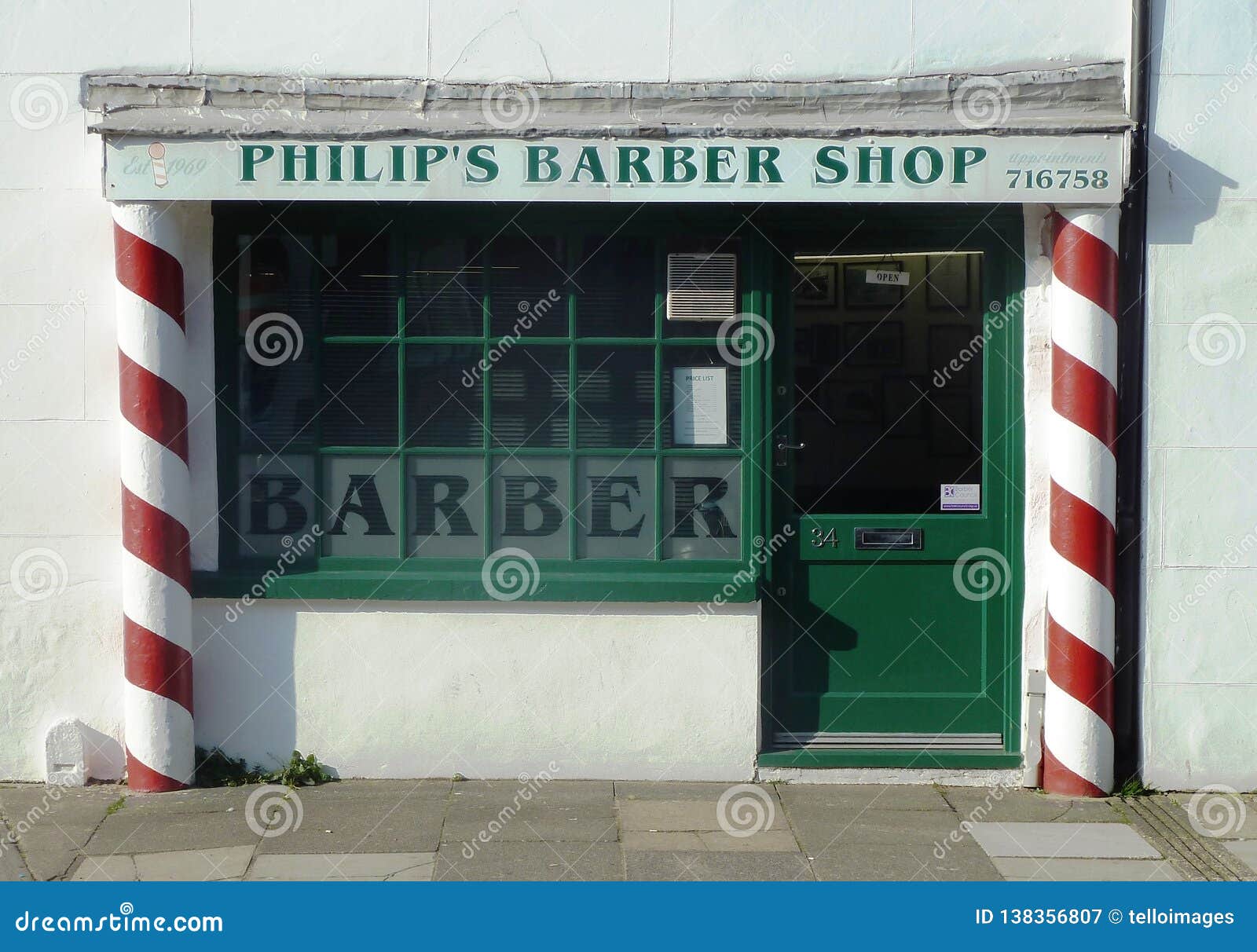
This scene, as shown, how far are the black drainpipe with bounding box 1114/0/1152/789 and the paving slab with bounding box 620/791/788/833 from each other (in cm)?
165

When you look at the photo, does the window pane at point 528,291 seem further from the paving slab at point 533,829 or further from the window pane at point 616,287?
the paving slab at point 533,829

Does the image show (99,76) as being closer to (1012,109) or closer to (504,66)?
(504,66)

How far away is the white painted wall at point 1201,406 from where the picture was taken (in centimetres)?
594

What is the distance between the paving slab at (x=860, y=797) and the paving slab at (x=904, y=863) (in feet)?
1.53

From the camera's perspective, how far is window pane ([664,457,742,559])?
249 inches

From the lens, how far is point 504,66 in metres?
6.02

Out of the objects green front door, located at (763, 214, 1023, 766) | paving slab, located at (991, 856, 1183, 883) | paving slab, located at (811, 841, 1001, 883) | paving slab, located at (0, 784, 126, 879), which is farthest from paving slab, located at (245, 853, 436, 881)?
paving slab, located at (991, 856, 1183, 883)

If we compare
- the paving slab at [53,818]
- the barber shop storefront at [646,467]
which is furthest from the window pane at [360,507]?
the paving slab at [53,818]

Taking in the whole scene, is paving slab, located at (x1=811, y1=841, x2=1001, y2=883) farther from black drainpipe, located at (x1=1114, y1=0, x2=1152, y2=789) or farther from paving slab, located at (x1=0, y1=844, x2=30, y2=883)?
paving slab, located at (x1=0, y1=844, x2=30, y2=883)

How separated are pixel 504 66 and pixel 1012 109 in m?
2.21

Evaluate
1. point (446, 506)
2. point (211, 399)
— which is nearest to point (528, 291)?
point (446, 506)

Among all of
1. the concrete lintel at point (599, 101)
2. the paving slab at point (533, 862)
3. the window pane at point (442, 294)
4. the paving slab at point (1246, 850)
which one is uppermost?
the concrete lintel at point (599, 101)

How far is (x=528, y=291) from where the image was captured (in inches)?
248

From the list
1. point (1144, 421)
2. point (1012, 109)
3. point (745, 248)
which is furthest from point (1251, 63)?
point (745, 248)
